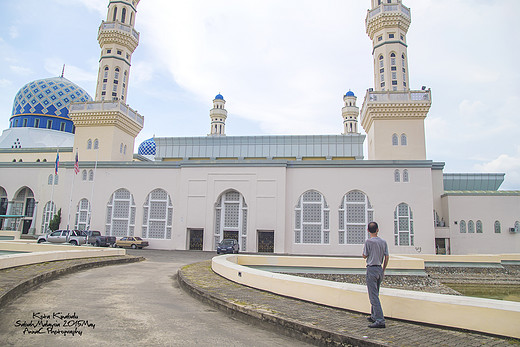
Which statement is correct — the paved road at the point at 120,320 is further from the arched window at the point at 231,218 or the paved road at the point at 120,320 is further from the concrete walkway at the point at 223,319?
the arched window at the point at 231,218

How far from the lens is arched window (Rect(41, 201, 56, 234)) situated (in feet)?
99.8

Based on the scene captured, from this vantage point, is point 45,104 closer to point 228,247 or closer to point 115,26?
point 115,26

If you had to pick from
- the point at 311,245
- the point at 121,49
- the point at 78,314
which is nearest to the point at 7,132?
the point at 121,49

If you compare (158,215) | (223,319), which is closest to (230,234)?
(158,215)

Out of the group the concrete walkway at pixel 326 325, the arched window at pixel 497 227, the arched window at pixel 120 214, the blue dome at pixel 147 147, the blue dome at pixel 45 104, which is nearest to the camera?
the concrete walkway at pixel 326 325

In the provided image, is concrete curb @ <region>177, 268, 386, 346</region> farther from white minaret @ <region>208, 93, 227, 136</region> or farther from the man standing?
white minaret @ <region>208, 93, 227, 136</region>

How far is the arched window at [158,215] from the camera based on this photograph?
1121 inches

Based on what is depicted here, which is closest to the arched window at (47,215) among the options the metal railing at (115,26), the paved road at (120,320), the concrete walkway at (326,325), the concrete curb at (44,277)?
the metal railing at (115,26)

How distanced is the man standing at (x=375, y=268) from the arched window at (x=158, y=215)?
24.4 meters

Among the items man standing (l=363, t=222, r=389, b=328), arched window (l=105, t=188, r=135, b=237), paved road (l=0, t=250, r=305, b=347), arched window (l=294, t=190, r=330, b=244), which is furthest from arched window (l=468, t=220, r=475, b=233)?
arched window (l=105, t=188, r=135, b=237)

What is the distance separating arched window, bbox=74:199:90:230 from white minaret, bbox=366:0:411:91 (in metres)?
26.2

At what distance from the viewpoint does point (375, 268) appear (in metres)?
5.59

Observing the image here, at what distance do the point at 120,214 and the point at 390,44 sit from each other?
86.7 ft

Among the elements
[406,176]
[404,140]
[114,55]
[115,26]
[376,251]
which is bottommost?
[376,251]
